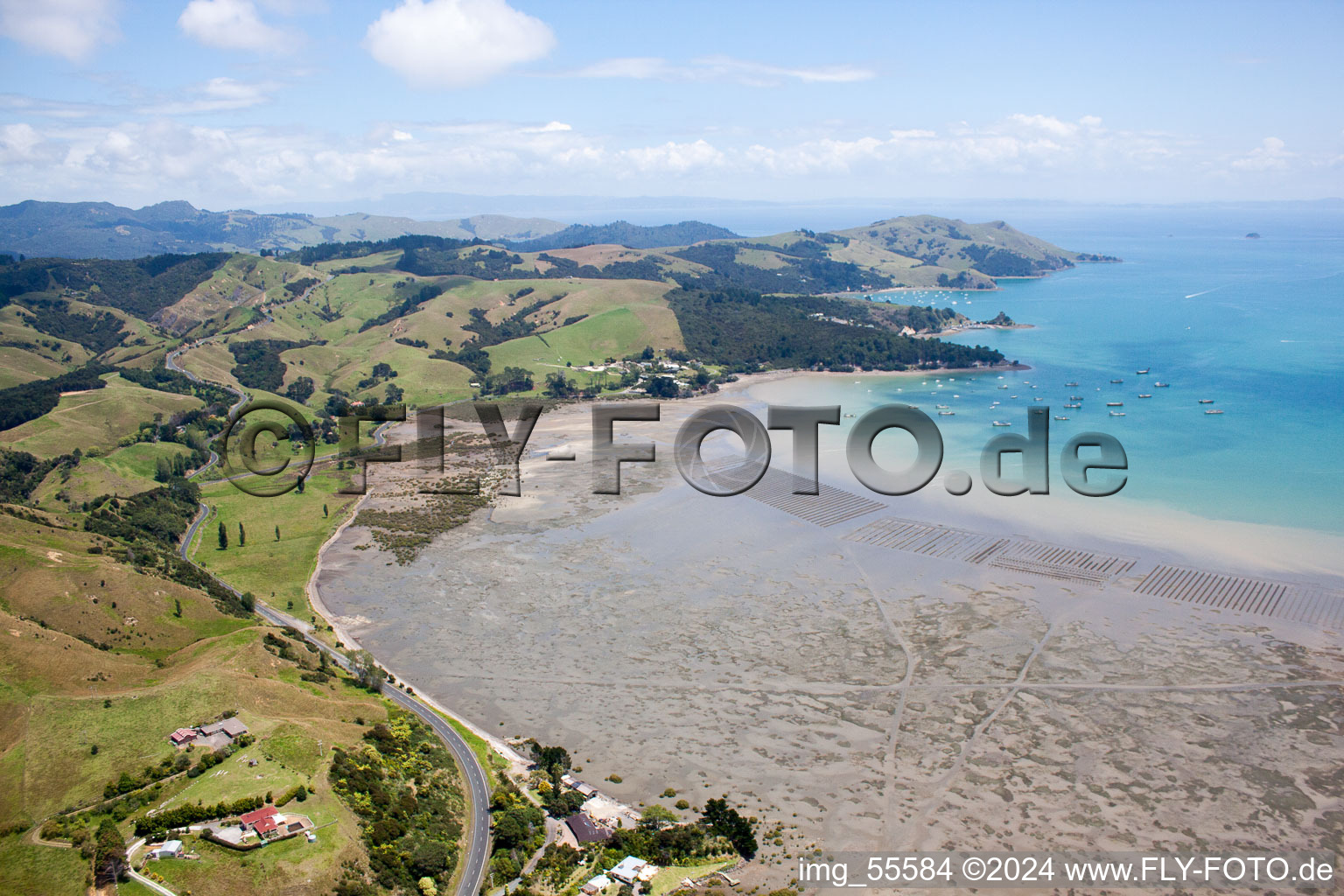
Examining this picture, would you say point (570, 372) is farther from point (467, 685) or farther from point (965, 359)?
point (467, 685)

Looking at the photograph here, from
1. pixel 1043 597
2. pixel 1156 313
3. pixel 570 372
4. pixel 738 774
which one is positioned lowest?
pixel 738 774

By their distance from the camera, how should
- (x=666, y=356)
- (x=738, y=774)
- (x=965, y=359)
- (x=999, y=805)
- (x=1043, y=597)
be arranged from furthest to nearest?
1. (x=666, y=356)
2. (x=965, y=359)
3. (x=1043, y=597)
4. (x=738, y=774)
5. (x=999, y=805)

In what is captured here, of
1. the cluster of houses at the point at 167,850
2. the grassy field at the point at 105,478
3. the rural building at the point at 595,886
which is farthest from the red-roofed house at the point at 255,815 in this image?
the grassy field at the point at 105,478

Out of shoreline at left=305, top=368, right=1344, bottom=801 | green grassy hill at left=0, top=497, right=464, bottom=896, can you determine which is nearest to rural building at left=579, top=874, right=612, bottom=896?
green grassy hill at left=0, top=497, right=464, bottom=896

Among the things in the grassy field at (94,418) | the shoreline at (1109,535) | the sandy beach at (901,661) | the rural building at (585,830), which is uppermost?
the grassy field at (94,418)

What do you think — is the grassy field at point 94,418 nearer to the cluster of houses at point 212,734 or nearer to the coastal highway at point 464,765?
the coastal highway at point 464,765

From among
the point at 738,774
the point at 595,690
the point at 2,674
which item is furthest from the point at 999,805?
the point at 2,674

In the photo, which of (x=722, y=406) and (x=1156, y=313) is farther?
(x=1156, y=313)

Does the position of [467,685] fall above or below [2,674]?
below
